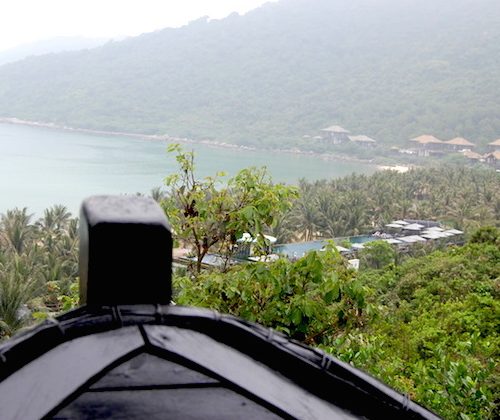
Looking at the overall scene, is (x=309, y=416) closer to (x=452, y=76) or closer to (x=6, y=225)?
(x=6, y=225)

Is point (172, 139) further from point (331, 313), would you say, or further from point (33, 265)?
point (331, 313)

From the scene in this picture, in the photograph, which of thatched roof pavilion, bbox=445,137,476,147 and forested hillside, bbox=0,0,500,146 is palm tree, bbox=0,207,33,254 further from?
forested hillside, bbox=0,0,500,146

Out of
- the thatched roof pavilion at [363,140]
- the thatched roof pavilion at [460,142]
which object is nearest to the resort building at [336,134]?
the thatched roof pavilion at [363,140]

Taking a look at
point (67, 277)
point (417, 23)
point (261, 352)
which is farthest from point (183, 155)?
point (417, 23)

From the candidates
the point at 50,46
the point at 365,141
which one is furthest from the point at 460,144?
the point at 50,46

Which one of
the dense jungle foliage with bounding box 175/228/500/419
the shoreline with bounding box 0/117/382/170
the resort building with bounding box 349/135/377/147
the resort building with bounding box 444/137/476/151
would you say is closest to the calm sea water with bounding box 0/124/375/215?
the shoreline with bounding box 0/117/382/170

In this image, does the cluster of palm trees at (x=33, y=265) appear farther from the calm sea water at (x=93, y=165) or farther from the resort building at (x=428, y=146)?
the resort building at (x=428, y=146)
